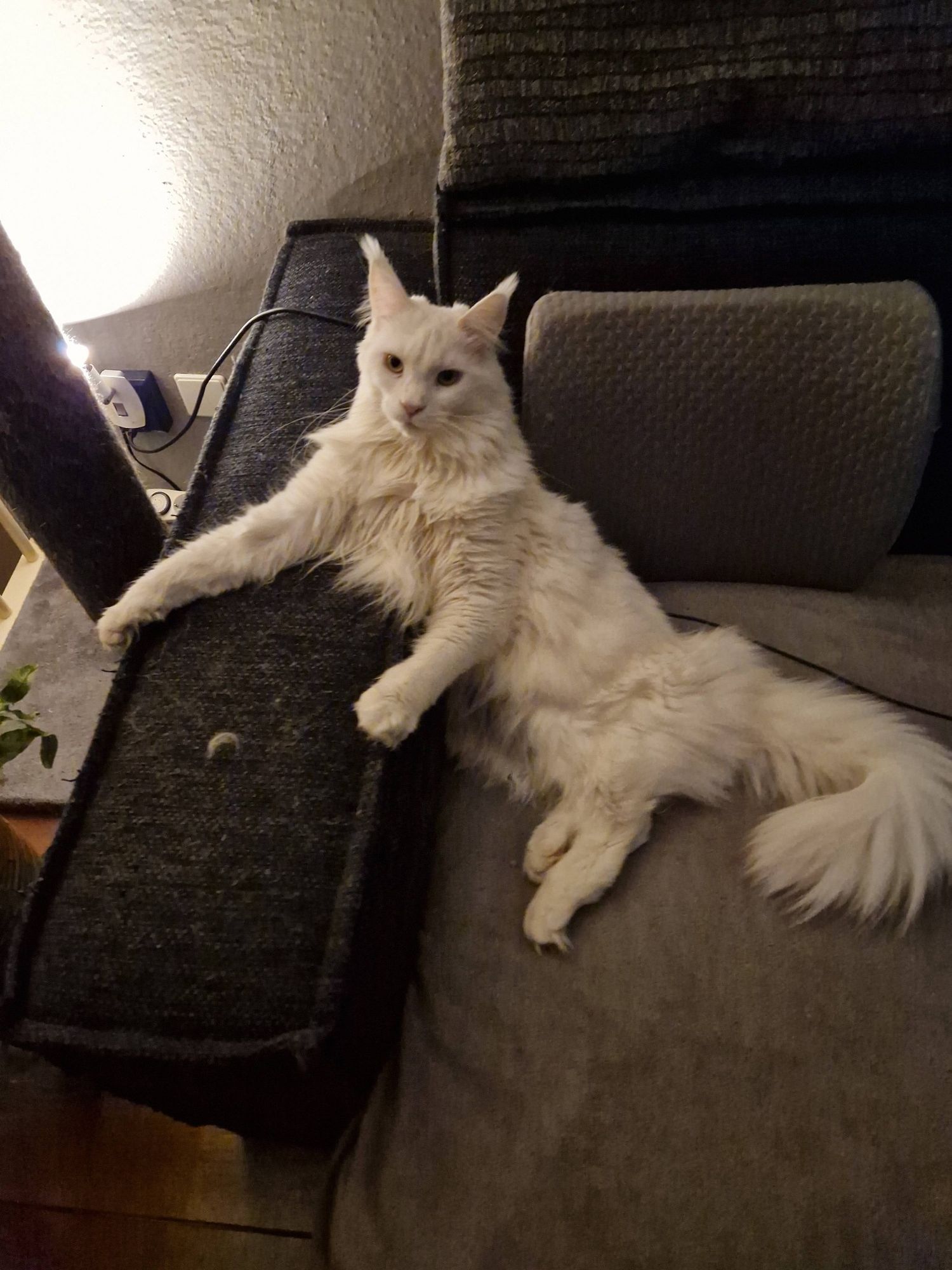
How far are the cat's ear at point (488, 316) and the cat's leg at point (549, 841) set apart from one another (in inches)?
26.5

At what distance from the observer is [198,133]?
1.25 metres

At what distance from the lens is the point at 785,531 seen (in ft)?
3.67

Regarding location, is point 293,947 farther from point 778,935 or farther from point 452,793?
point 778,935

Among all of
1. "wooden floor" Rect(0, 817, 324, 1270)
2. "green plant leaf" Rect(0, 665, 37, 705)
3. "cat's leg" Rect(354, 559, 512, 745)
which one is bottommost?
"wooden floor" Rect(0, 817, 324, 1270)

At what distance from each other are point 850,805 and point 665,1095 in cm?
40

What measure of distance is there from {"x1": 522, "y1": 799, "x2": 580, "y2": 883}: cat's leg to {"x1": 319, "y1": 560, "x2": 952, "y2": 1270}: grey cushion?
43mm

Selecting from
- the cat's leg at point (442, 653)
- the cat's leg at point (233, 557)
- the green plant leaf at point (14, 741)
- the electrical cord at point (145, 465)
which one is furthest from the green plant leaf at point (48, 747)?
the electrical cord at point (145, 465)

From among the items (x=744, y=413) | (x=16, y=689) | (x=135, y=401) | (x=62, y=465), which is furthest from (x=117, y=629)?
(x=135, y=401)

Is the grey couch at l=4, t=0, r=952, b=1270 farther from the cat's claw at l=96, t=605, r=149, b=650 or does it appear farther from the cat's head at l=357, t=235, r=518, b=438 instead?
the cat's head at l=357, t=235, r=518, b=438

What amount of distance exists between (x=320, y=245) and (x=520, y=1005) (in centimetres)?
127

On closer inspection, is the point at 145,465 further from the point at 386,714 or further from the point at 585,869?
the point at 585,869

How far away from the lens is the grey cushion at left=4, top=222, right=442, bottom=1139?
0.59 m

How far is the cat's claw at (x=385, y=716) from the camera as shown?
29.7 inches

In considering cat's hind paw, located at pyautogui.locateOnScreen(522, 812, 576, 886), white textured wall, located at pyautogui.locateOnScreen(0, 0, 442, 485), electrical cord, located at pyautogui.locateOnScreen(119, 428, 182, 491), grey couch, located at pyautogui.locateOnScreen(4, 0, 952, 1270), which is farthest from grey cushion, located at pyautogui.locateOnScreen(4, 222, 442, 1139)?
electrical cord, located at pyautogui.locateOnScreen(119, 428, 182, 491)
